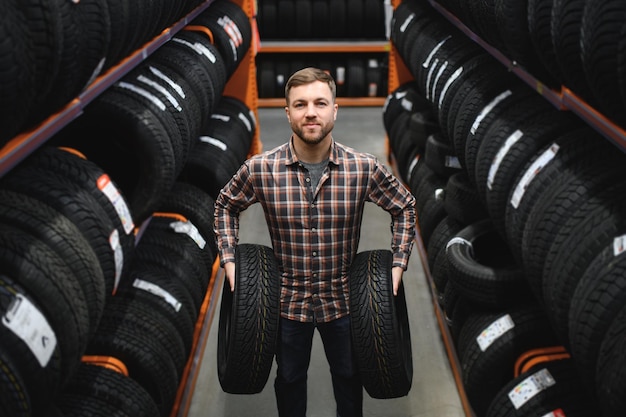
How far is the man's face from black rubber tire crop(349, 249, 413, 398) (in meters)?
0.52

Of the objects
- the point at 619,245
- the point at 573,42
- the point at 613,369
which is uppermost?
the point at 573,42

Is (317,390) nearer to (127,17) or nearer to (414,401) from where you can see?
(414,401)

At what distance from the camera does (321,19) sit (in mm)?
7926

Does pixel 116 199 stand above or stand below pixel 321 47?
below

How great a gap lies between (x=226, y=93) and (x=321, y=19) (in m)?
2.49

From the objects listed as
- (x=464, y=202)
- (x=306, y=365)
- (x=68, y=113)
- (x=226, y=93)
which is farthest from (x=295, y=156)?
(x=226, y=93)

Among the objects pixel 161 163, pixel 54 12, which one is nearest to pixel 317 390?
pixel 161 163

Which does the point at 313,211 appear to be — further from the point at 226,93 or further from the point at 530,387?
the point at 226,93

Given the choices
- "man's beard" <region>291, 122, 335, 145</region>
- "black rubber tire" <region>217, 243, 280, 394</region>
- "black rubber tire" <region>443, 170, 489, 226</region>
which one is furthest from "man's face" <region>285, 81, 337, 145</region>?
"black rubber tire" <region>443, 170, 489, 226</region>

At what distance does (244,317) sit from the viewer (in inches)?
93.0

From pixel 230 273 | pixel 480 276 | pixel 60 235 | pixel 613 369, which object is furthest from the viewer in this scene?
pixel 480 276

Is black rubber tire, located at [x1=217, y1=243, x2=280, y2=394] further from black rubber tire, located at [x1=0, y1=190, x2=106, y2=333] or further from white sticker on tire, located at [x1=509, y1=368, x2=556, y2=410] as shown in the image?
white sticker on tire, located at [x1=509, y1=368, x2=556, y2=410]

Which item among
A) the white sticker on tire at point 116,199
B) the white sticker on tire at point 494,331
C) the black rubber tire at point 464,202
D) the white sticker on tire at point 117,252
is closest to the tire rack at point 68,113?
the white sticker on tire at point 116,199

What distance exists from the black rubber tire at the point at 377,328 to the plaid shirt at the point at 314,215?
0.13 meters
